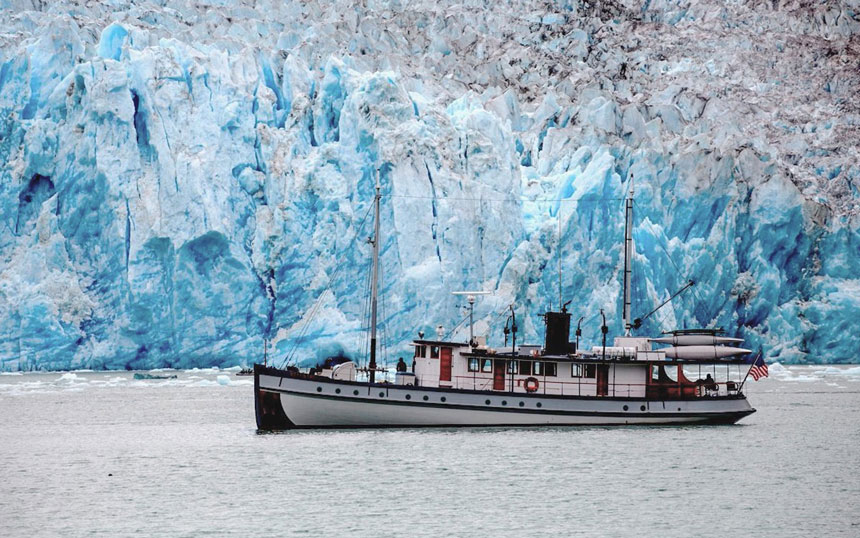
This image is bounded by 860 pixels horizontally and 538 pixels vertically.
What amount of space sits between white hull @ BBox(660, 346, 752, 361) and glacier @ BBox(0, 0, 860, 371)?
12409mm

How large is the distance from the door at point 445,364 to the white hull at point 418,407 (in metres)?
0.93

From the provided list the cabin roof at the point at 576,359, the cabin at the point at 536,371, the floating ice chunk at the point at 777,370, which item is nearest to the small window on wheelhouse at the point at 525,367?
the cabin at the point at 536,371

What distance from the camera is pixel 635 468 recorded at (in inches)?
883

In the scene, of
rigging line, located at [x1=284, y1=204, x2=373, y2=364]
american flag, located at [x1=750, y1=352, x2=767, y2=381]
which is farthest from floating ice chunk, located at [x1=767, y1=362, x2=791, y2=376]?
american flag, located at [x1=750, y1=352, x2=767, y2=381]

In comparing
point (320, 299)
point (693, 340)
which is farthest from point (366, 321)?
point (693, 340)

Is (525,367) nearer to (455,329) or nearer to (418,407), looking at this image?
(418,407)

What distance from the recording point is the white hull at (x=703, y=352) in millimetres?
28516

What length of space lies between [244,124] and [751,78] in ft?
100.0

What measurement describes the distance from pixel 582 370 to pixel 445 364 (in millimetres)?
3268

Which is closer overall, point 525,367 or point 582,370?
point 525,367

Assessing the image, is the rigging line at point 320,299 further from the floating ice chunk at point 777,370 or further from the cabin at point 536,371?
the floating ice chunk at point 777,370

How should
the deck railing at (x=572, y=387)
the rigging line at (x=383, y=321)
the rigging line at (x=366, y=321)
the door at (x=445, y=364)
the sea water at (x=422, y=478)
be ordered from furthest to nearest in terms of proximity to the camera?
the rigging line at (x=383, y=321)
the rigging line at (x=366, y=321)
the deck railing at (x=572, y=387)
the door at (x=445, y=364)
the sea water at (x=422, y=478)

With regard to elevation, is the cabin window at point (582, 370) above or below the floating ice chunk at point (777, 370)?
above

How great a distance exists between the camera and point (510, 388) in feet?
93.4
